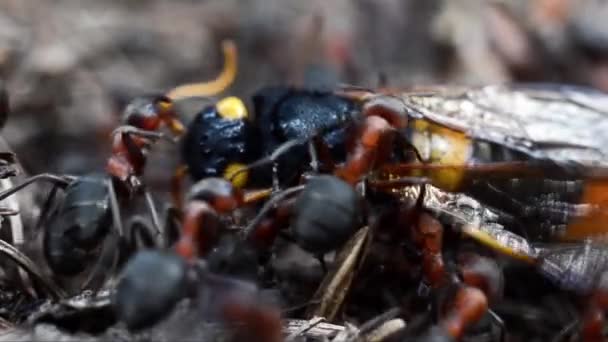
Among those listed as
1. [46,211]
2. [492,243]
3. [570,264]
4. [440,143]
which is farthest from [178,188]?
[570,264]

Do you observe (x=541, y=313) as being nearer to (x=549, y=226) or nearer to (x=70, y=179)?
(x=549, y=226)

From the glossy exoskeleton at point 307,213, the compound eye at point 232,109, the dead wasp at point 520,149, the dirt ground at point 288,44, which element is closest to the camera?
the glossy exoskeleton at point 307,213

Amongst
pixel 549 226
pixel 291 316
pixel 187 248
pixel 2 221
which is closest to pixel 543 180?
pixel 549 226

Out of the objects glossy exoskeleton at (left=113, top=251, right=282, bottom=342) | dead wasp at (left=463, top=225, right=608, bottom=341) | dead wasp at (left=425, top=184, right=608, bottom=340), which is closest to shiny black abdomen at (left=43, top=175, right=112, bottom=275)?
glossy exoskeleton at (left=113, top=251, right=282, bottom=342)

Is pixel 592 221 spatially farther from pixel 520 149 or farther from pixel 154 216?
pixel 154 216

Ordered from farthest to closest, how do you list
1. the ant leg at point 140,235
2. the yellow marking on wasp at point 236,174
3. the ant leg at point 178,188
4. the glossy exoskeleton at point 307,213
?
the ant leg at point 178,188 → the yellow marking on wasp at point 236,174 → the ant leg at point 140,235 → the glossy exoskeleton at point 307,213

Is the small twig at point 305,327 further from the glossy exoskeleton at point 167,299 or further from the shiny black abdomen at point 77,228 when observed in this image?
the shiny black abdomen at point 77,228

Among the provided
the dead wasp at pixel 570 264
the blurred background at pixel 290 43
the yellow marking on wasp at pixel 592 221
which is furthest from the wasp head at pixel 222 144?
the blurred background at pixel 290 43
